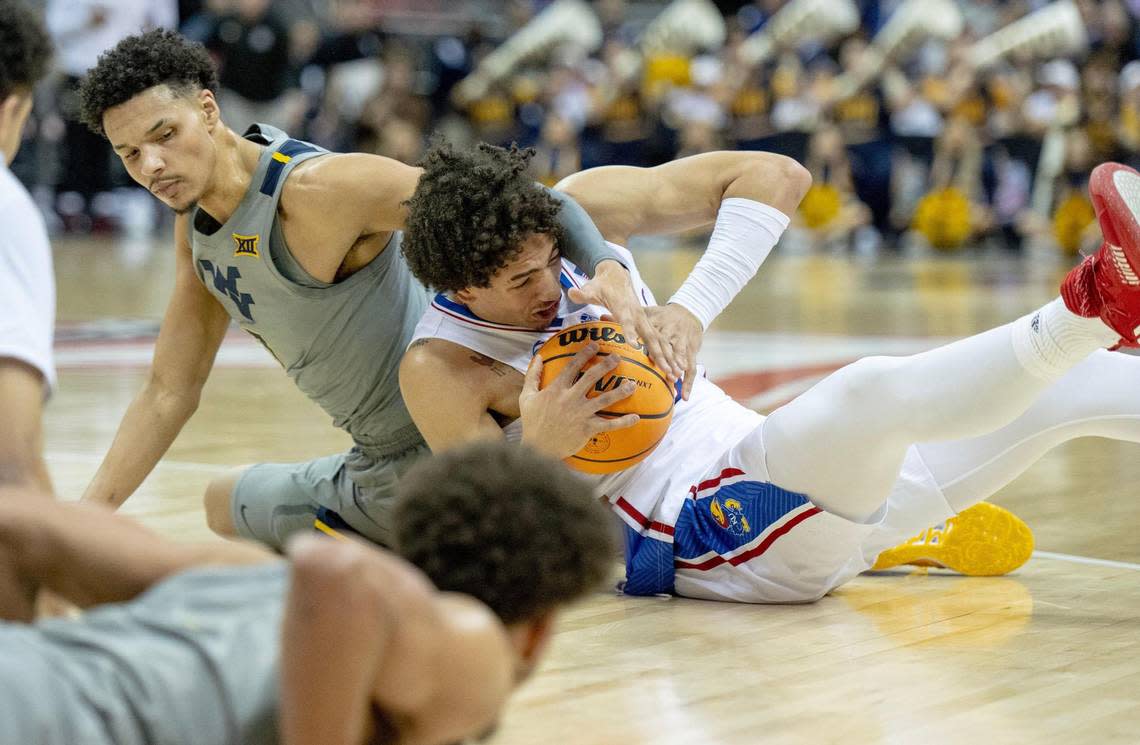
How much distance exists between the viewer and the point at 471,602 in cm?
208

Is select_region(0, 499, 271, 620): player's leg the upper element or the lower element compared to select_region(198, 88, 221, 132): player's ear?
lower

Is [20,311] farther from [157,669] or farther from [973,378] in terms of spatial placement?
[973,378]

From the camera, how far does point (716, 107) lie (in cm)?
1869

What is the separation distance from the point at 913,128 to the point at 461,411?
577 inches

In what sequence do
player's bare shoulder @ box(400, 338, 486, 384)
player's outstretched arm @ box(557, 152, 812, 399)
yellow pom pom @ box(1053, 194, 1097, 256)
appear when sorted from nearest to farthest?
player's bare shoulder @ box(400, 338, 486, 384) → player's outstretched arm @ box(557, 152, 812, 399) → yellow pom pom @ box(1053, 194, 1097, 256)

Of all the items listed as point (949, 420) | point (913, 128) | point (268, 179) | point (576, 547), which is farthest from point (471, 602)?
point (913, 128)

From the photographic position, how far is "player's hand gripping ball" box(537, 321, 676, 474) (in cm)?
378

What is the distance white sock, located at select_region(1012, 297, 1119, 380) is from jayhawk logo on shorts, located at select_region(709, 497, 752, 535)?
0.75 metres

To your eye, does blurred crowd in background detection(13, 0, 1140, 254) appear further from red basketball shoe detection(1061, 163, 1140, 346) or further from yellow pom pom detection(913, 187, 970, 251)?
red basketball shoe detection(1061, 163, 1140, 346)

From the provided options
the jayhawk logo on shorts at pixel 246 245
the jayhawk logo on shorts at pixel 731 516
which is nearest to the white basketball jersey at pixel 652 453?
the jayhawk logo on shorts at pixel 731 516

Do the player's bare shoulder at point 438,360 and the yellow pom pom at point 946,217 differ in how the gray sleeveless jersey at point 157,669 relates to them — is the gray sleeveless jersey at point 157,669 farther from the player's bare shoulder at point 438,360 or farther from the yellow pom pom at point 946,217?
the yellow pom pom at point 946,217

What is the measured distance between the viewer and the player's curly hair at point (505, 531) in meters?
2.15

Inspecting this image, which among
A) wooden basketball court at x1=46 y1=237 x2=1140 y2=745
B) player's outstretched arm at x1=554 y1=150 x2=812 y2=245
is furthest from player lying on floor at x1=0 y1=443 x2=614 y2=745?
player's outstretched arm at x1=554 y1=150 x2=812 y2=245

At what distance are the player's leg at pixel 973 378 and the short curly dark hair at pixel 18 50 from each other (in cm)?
175
